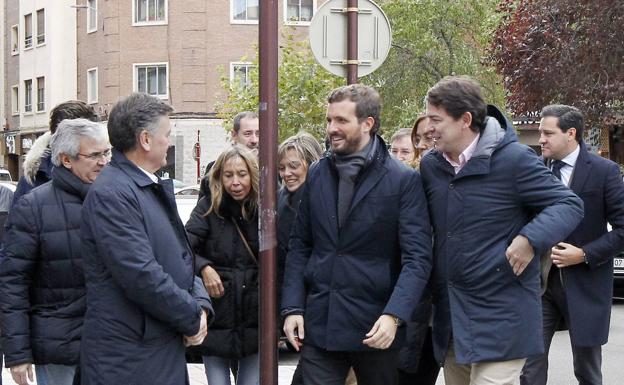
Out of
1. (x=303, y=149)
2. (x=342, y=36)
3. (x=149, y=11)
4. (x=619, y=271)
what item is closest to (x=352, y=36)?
(x=342, y=36)

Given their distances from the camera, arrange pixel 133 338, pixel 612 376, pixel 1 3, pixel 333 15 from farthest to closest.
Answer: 1. pixel 1 3
2. pixel 612 376
3. pixel 333 15
4. pixel 133 338

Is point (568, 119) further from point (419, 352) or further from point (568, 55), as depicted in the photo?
point (568, 55)

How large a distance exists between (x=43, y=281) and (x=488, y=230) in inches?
87.2

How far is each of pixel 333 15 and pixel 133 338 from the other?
3903 mm

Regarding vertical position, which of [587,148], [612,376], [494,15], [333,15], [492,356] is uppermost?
[494,15]

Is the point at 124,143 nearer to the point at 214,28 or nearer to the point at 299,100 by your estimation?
the point at 299,100

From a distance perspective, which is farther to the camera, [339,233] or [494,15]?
[494,15]

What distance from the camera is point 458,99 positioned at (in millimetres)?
4766

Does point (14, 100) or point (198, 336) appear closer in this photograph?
point (198, 336)

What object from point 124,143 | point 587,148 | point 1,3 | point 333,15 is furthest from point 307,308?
point 1,3

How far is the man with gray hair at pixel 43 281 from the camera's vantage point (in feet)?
16.2

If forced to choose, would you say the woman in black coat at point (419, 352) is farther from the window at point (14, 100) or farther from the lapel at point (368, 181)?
the window at point (14, 100)

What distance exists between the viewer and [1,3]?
50.1 meters

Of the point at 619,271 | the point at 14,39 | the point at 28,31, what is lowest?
the point at 619,271
